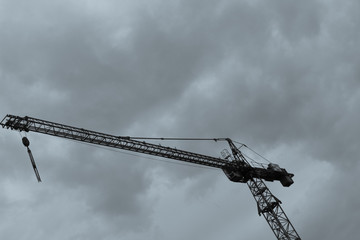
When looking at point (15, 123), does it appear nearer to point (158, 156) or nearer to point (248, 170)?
point (158, 156)

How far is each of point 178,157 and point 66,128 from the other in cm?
1847

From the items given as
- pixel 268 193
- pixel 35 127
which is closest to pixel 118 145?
pixel 35 127

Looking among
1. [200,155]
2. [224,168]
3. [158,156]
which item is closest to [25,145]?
[158,156]

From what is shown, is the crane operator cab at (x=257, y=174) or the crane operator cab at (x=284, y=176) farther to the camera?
the crane operator cab at (x=284, y=176)

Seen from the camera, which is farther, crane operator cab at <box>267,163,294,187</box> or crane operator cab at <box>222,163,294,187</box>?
crane operator cab at <box>267,163,294,187</box>

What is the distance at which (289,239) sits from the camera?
228 ft

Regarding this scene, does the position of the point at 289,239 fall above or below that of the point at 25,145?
below

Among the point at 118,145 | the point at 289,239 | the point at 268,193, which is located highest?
the point at 118,145

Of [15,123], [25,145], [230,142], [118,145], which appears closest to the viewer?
[25,145]

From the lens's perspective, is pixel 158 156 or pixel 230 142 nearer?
pixel 158 156

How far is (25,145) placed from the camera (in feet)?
177

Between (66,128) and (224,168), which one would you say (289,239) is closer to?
(224,168)

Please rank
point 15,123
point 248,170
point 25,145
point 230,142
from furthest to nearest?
point 230,142 < point 248,170 < point 15,123 < point 25,145

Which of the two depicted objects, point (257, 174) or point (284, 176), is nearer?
point (257, 174)
